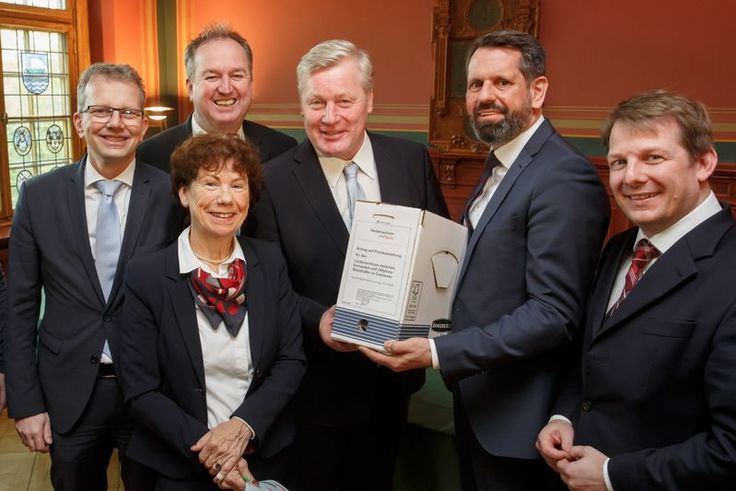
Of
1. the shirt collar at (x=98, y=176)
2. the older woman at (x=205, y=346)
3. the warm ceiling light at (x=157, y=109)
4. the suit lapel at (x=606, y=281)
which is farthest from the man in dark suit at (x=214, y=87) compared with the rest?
the warm ceiling light at (x=157, y=109)

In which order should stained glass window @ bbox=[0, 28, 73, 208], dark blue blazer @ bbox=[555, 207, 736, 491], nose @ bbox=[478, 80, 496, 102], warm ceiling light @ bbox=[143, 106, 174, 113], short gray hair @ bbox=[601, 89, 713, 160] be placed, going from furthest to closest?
warm ceiling light @ bbox=[143, 106, 174, 113] < stained glass window @ bbox=[0, 28, 73, 208] < nose @ bbox=[478, 80, 496, 102] < short gray hair @ bbox=[601, 89, 713, 160] < dark blue blazer @ bbox=[555, 207, 736, 491]

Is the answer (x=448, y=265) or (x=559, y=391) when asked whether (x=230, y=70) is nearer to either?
(x=448, y=265)

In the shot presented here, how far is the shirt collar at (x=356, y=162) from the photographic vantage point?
2021mm

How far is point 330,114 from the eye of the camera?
1.92 meters

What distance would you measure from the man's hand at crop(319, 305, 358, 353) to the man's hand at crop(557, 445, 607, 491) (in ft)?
1.88

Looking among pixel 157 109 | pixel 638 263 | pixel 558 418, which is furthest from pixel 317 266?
pixel 157 109

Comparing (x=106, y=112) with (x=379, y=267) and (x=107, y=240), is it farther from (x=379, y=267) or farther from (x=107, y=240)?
(x=379, y=267)

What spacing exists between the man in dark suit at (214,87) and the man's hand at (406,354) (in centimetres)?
101

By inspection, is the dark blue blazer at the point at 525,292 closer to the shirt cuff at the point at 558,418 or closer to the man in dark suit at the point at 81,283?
the shirt cuff at the point at 558,418

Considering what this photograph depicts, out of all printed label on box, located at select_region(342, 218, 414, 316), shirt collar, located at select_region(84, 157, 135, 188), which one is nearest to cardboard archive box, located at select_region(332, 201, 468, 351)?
printed label on box, located at select_region(342, 218, 414, 316)

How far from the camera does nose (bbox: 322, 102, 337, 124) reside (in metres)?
1.92

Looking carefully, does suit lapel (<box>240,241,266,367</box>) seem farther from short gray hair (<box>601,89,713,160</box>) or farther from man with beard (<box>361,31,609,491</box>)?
short gray hair (<box>601,89,713,160</box>)

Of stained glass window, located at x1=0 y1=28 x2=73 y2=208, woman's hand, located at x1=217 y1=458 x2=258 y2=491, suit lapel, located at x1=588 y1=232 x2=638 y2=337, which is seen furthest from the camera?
stained glass window, located at x1=0 y1=28 x2=73 y2=208

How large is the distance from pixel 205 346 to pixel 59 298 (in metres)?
0.50
